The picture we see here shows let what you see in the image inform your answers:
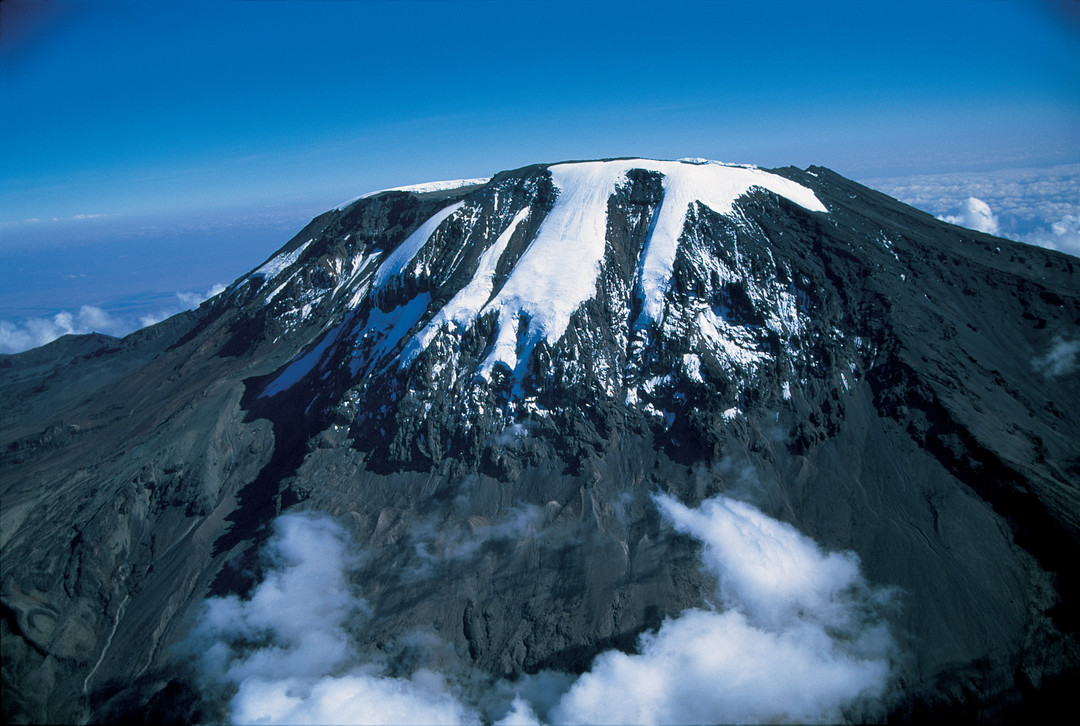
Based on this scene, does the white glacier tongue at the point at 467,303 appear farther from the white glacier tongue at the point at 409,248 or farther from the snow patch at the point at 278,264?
the snow patch at the point at 278,264

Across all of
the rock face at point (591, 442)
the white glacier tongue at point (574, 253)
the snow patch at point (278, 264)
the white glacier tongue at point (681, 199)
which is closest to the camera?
Result: the rock face at point (591, 442)

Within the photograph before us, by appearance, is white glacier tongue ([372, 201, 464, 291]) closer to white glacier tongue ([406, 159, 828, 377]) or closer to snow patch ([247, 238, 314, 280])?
white glacier tongue ([406, 159, 828, 377])

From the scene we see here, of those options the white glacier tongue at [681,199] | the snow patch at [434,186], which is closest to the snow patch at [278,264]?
the snow patch at [434,186]

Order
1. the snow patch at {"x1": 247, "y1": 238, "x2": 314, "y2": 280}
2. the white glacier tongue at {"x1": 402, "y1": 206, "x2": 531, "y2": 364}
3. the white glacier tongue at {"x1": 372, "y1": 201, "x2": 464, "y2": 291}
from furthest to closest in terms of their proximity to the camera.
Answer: the snow patch at {"x1": 247, "y1": 238, "x2": 314, "y2": 280}, the white glacier tongue at {"x1": 372, "y1": 201, "x2": 464, "y2": 291}, the white glacier tongue at {"x1": 402, "y1": 206, "x2": 531, "y2": 364}

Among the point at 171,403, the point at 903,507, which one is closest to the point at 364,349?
the point at 171,403

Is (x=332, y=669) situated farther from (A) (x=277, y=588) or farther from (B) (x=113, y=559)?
(B) (x=113, y=559)

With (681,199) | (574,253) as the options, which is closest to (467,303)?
(574,253)

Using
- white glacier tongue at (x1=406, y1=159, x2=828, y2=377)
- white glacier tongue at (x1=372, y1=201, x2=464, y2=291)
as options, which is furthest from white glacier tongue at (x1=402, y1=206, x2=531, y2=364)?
white glacier tongue at (x1=372, y1=201, x2=464, y2=291)
